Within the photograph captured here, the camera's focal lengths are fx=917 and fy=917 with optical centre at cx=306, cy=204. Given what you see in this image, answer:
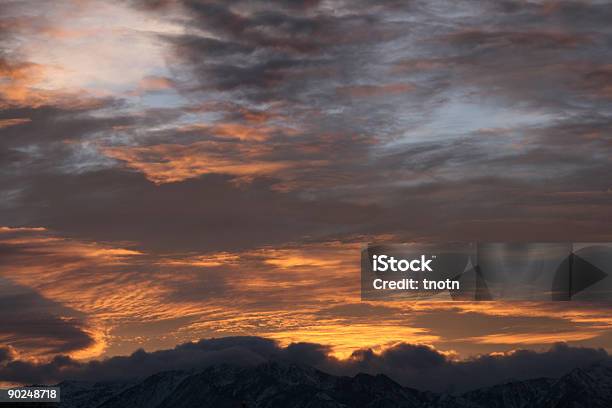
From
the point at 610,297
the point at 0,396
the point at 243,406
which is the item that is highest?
the point at 610,297

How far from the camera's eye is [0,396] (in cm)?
14600

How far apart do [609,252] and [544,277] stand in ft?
16.7

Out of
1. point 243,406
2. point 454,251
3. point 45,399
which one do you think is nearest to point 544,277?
point 454,251

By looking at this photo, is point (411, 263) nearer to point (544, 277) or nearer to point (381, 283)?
point (381, 283)

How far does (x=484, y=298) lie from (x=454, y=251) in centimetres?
395

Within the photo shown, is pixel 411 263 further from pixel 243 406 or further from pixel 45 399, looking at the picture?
pixel 45 399

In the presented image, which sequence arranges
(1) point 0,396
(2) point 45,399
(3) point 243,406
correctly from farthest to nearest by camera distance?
1. (1) point 0,396
2. (2) point 45,399
3. (3) point 243,406

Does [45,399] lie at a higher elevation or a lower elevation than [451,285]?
lower

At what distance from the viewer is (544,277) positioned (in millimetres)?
64625

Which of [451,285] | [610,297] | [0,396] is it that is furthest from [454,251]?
[0,396]

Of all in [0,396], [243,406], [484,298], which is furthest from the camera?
[0,396]

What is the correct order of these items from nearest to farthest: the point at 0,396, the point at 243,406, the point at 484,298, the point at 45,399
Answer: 1. the point at 484,298
2. the point at 243,406
3. the point at 45,399
4. the point at 0,396

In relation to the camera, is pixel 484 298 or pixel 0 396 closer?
pixel 484 298

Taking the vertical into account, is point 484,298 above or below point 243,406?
above
